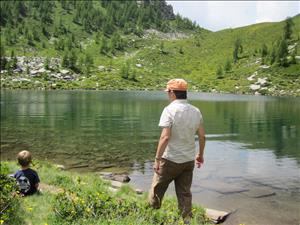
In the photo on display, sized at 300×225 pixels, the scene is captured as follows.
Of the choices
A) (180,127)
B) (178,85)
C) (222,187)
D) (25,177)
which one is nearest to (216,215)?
(222,187)

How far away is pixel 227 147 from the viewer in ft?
109

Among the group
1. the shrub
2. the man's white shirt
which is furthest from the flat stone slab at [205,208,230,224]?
the shrub

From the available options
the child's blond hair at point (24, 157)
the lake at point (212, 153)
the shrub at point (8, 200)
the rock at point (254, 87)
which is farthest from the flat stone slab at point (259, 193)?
the rock at point (254, 87)

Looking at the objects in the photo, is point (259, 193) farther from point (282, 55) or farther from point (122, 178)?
point (282, 55)

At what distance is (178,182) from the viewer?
1149 centimetres

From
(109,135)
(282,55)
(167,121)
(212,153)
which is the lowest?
(212,153)

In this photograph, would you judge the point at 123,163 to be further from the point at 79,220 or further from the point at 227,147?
the point at 79,220

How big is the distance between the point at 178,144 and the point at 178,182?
129 centimetres

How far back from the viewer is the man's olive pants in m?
11.1

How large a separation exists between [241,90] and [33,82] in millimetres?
94261

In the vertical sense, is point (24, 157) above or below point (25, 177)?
above

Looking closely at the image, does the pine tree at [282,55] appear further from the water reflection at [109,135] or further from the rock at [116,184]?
the rock at [116,184]

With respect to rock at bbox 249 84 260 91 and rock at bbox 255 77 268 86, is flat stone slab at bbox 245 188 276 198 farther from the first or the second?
rock at bbox 255 77 268 86

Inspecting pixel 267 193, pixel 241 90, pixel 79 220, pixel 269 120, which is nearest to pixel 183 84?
pixel 79 220
